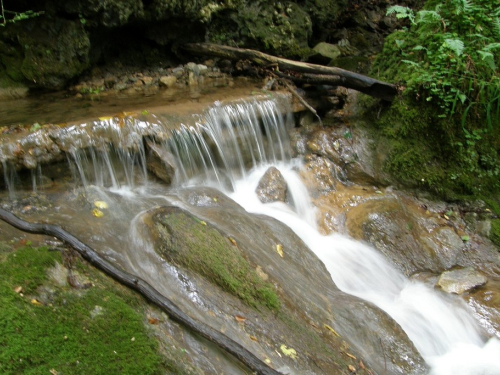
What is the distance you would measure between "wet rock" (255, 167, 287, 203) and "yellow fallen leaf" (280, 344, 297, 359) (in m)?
2.78

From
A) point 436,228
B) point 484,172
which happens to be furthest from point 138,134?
point 484,172

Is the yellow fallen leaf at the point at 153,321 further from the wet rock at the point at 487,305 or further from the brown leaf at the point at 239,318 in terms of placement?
the wet rock at the point at 487,305

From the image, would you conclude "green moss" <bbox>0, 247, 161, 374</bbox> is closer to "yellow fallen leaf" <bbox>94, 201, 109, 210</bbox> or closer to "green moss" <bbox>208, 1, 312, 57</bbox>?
"yellow fallen leaf" <bbox>94, 201, 109, 210</bbox>

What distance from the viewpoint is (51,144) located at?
4.57 meters

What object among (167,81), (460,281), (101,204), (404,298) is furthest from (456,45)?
(101,204)

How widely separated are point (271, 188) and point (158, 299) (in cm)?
312

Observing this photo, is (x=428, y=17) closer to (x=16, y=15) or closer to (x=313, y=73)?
(x=313, y=73)

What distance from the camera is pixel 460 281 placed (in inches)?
187

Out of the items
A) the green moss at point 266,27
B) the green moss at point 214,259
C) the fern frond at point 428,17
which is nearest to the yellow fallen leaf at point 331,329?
the green moss at point 214,259

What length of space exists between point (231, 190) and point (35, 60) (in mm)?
3885

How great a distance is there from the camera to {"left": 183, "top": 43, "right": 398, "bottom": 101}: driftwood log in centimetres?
627

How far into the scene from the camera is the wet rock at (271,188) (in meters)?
5.62

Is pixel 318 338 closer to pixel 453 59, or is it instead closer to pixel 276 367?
pixel 276 367

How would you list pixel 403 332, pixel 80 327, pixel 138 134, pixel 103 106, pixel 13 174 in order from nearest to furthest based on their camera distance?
pixel 80 327
pixel 403 332
pixel 13 174
pixel 138 134
pixel 103 106
